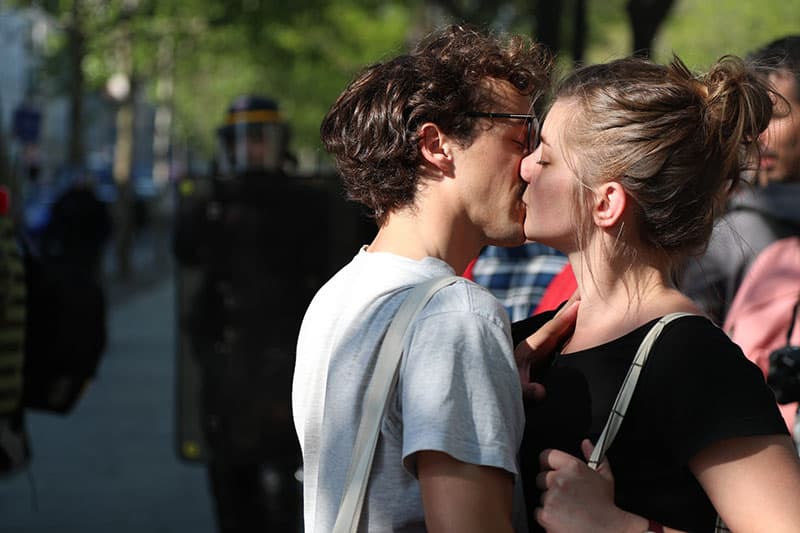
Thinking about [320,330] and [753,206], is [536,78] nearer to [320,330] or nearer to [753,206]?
[320,330]

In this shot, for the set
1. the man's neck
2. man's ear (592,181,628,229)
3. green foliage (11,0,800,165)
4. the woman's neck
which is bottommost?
the woman's neck

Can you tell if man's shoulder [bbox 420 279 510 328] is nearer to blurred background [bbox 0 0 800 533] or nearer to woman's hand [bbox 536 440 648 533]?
woman's hand [bbox 536 440 648 533]

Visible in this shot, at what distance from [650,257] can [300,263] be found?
11.6 ft

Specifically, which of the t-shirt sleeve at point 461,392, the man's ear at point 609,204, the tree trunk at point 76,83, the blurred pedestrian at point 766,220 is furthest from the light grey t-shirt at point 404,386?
the tree trunk at point 76,83

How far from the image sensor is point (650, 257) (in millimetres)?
1987

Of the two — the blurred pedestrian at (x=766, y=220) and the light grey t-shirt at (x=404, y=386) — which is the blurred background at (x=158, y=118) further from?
the light grey t-shirt at (x=404, y=386)

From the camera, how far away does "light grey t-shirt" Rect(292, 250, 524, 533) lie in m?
1.80

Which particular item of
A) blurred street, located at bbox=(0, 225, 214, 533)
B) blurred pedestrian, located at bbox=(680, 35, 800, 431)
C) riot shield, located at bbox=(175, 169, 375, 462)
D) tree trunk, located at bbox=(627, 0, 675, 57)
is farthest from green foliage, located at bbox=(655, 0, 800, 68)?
blurred pedestrian, located at bbox=(680, 35, 800, 431)

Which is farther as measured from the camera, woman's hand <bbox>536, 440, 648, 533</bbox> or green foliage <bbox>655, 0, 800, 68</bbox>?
green foliage <bbox>655, 0, 800, 68</bbox>

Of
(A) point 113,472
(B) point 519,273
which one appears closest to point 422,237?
(B) point 519,273

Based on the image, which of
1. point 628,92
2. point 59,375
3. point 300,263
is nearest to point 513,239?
point 628,92

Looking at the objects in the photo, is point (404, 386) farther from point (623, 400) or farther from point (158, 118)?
point (158, 118)

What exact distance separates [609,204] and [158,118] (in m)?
37.9

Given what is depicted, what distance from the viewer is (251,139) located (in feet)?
20.3
